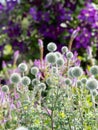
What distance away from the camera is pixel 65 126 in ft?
6.18

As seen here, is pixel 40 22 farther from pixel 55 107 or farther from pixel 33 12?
pixel 55 107

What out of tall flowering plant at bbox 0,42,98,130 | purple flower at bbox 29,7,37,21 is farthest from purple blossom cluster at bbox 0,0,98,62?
tall flowering plant at bbox 0,42,98,130

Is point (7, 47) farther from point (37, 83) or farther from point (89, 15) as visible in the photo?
point (37, 83)

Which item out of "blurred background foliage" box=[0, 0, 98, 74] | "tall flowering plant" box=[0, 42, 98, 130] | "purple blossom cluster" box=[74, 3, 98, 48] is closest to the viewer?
"tall flowering plant" box=[0, 42, 98, 130]

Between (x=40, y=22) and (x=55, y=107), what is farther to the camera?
(x=40, y=22)

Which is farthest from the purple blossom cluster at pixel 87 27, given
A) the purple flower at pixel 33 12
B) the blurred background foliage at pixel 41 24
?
the purple flower at pixel 33 12

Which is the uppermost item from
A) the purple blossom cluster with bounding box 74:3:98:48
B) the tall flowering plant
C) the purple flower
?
the purple flower

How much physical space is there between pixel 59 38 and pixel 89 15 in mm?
356

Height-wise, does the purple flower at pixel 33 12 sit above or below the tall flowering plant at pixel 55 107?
above

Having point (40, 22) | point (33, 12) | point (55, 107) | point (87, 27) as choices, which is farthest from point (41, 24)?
point (55, 107)

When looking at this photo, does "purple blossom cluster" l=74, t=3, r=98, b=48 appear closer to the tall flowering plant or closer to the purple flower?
the purple flower

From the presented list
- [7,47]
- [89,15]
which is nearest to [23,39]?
[7,47]

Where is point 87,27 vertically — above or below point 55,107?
above

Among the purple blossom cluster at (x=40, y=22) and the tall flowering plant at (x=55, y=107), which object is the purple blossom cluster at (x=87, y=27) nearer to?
the purple blossom cluster at (x=40, y=22)
